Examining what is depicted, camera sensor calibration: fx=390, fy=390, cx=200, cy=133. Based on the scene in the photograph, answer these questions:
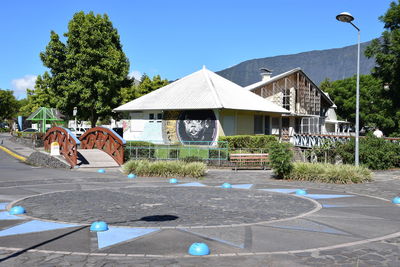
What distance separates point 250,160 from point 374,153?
6.38 meters

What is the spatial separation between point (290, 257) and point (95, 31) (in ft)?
108

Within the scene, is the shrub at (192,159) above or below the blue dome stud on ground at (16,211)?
above

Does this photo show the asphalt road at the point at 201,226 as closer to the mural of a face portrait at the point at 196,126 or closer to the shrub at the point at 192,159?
the shrub at the point at 192,159

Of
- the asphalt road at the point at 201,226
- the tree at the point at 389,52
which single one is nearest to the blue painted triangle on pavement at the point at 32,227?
the asphalt road at the point at 201,226

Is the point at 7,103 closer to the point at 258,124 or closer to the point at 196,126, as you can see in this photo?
the point at 196,126

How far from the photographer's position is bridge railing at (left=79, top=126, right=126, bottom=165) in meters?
22.4

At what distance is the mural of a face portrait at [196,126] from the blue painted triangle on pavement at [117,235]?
20139 mm

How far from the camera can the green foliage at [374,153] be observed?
66.3 feet

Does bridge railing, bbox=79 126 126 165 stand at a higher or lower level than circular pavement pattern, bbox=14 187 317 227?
higher

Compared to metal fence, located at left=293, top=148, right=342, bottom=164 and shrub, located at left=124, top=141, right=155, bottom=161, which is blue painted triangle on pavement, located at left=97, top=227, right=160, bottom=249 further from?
metal fence, located at left=293, top=148, right=342, bottom=164

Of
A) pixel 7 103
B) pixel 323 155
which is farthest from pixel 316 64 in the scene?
pixel 323 155

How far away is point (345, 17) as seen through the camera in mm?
16547

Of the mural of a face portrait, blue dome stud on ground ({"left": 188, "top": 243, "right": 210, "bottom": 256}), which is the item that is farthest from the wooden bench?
blue dome stud on ground ({"left": 188, "top": 243, "right": 210, "bottom": 256})

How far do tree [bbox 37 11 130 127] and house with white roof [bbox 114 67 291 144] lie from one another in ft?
14.2
